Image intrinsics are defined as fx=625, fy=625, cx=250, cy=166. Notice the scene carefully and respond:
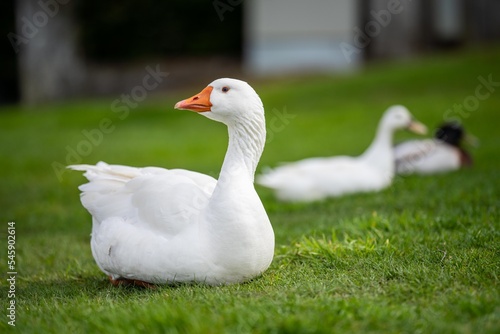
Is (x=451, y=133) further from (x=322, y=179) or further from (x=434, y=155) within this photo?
(x=322, y=179)

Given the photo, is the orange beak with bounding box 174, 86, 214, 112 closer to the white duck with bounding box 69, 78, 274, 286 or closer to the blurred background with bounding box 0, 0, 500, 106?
the white duck with bounding box 69, 78, 274, 286

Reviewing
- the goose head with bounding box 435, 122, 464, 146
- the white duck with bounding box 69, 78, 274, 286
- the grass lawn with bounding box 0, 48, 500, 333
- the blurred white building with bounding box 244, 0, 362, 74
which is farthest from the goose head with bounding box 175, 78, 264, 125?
the blurred white building with bounding box 244, 0, 362, 74

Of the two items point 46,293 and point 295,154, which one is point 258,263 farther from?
point 295,154

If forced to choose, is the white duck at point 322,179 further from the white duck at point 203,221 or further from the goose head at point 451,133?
the white duck at point 203,221

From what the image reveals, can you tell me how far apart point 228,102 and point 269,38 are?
54.7ft

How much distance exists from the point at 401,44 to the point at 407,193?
13752mm

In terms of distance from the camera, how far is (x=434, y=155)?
831 cm

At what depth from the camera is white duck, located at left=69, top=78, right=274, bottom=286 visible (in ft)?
12.4

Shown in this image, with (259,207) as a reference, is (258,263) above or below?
below

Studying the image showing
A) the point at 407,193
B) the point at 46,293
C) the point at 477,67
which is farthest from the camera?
the point at 477,67

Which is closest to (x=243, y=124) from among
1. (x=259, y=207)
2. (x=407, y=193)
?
(x=259, y=207)

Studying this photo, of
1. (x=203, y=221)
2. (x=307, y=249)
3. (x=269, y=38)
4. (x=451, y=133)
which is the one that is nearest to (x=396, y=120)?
(x=451, y=133)

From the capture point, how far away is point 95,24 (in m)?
24.6

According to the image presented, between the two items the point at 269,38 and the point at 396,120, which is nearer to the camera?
the point at 396,120
